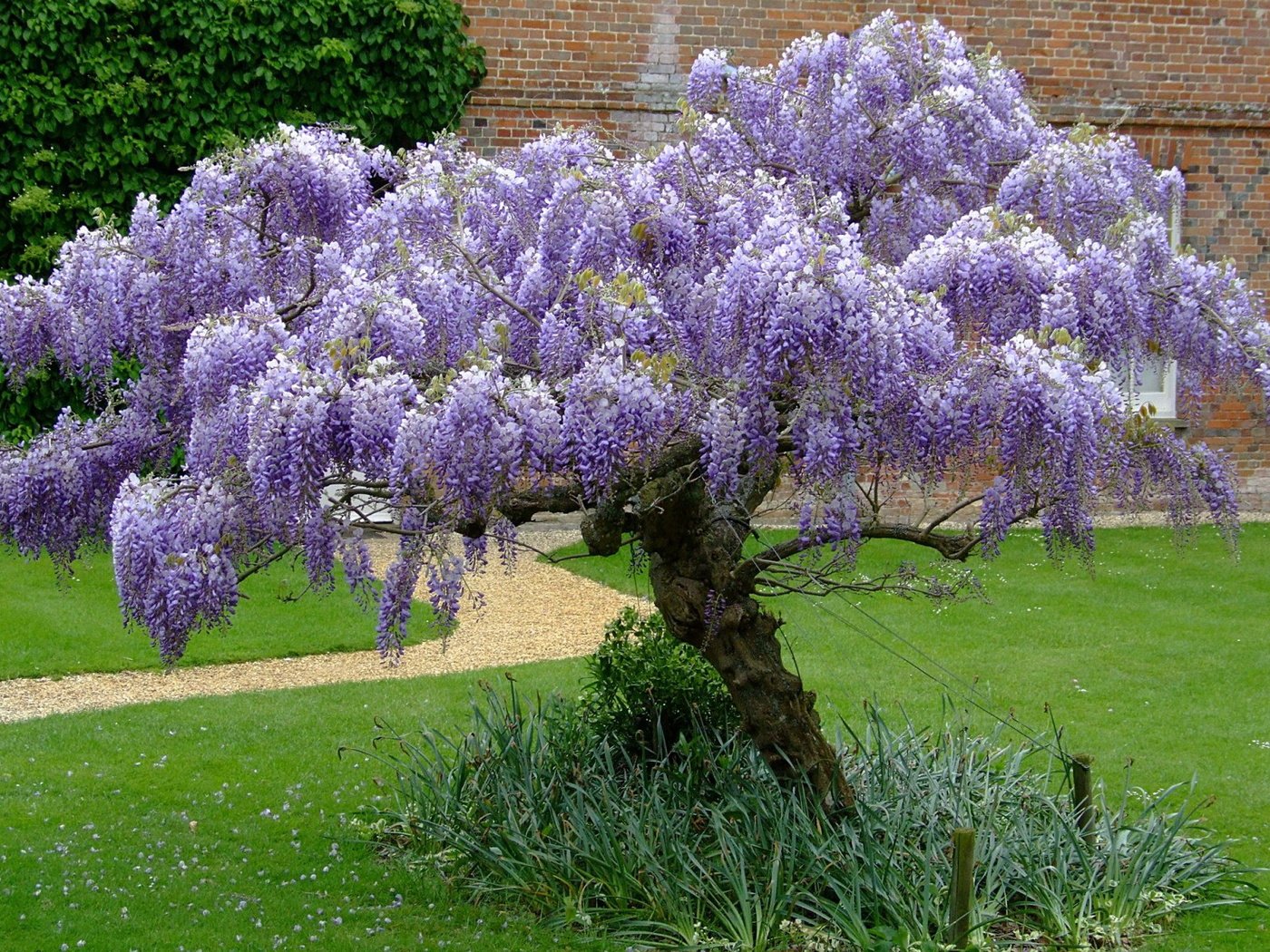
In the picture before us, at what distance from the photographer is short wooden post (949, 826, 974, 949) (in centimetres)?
495

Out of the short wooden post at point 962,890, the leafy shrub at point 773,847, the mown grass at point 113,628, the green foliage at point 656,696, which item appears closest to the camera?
the short wooden post at point 962,890

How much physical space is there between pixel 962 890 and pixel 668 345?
7.26 ft

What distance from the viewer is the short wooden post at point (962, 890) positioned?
4.95m

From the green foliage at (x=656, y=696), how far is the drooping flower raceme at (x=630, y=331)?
152 centimetres

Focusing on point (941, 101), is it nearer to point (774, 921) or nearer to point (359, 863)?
point (774, 921)

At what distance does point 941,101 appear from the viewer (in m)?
5.44

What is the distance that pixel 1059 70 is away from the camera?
1436 centimetres

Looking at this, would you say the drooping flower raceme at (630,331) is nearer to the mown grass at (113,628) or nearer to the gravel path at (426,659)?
the gravel path at (426,659)

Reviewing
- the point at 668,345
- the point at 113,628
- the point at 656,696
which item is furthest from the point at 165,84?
the point at 668,345

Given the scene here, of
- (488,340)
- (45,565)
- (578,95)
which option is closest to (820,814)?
(488,340)

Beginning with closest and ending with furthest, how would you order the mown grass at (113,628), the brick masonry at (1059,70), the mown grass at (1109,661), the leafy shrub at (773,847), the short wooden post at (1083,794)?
1. the leafy shrub at (773,847)
2. the short wooden post at (1083,794)
3. the mown grass at (1109,661)
4. the mown grass at (113,628)
5. the brick masonry at (1059,70)

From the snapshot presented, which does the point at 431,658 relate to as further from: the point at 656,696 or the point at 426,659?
the point at 656,696

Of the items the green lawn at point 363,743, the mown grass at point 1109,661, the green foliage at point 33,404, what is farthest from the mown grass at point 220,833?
the green foliage at point 33,404

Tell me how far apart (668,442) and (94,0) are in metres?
9.59
